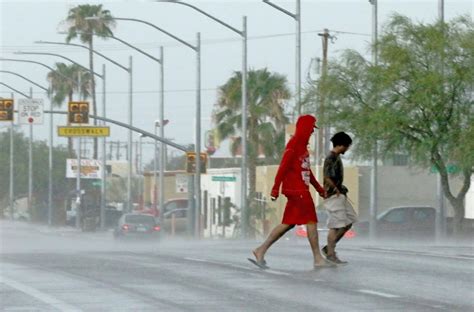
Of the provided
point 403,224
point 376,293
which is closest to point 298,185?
point 376,293

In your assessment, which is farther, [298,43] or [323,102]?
[298,43]

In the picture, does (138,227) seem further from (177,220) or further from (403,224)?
(177,220)

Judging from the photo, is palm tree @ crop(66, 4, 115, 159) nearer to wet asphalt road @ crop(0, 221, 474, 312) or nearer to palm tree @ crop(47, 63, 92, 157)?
palm tree @ crop(47, 63, 92, 157)

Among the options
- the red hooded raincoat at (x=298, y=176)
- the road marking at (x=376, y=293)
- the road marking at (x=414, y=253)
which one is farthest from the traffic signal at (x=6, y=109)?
the road marking at (x=376, y=293)

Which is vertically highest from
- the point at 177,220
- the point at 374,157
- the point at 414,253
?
the point at 374,157

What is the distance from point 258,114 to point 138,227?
14488 millimetres

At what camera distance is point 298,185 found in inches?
699

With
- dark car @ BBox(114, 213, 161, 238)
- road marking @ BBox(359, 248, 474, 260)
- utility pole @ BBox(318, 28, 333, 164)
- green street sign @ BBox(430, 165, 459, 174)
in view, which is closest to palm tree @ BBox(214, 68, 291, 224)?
utility pole @ BBox(318, 28, 333, 164)

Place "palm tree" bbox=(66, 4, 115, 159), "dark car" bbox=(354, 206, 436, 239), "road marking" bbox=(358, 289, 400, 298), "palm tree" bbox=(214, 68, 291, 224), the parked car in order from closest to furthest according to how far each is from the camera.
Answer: "road marking" bbox=(358, 289, 400, 298) < "dark car" bbox=(354, 206, 436, 239) < "palm tree" bbox=(214, 68, 291, 224) < the parked car < "palm tree" bbox=(66, 4, 115, 159)

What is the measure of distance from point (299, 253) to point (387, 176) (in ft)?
154

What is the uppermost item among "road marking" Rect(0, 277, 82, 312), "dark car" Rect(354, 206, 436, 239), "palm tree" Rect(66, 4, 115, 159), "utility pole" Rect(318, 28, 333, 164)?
"palm tree" Rect(66, 4, 115, 159)

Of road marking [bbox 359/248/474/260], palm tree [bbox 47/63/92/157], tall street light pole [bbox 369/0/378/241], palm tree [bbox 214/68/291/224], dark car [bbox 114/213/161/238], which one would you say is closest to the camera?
road marking [bbox 359/248/474/260]

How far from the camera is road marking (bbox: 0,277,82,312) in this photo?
13.2 m

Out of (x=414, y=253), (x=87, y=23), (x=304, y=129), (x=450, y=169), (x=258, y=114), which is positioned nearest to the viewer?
(x=304, y=129)
